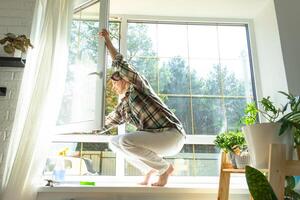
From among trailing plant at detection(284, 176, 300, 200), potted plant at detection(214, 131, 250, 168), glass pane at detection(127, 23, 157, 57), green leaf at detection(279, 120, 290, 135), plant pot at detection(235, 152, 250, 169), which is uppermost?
glass pane at detection(127, 23, 157, 57)

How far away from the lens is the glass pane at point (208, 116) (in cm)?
239

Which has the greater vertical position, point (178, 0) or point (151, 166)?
point (178, 0)

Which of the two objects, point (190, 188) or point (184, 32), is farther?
point (184, 32)

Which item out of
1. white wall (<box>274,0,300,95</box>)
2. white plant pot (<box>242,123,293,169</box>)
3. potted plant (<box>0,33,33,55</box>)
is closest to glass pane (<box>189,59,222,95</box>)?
white wall (<box>274,0,300,95</box>)

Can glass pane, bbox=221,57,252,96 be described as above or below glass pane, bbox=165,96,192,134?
above

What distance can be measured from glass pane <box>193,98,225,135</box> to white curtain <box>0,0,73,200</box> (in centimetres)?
110

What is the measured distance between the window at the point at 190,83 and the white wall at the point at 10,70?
38 centimetres

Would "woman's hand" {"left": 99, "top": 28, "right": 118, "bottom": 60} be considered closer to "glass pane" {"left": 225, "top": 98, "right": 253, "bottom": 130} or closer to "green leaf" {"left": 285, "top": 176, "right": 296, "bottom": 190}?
"glass pane" {"left": 225, "top": 98, "right": 253, "bottom": 130}

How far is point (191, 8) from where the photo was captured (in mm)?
2564

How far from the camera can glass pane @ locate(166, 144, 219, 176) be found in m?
2.27

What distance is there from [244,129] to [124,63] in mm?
879

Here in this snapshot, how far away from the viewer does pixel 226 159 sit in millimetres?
1901

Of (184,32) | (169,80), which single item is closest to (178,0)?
(184,32)

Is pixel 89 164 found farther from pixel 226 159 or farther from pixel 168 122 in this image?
pixel 226 159
